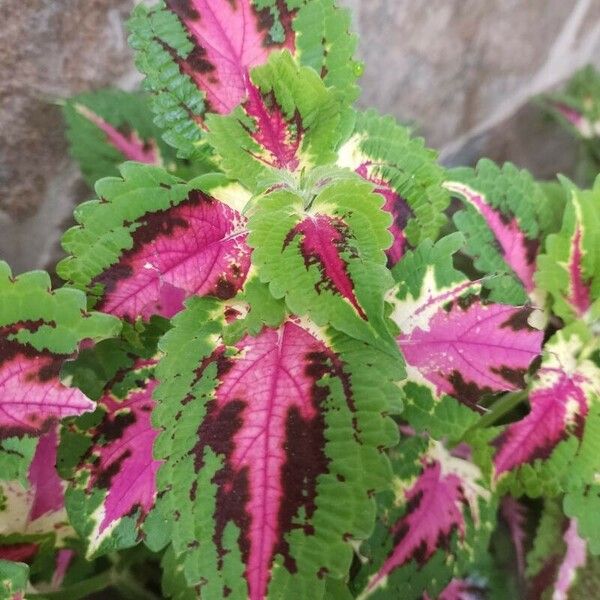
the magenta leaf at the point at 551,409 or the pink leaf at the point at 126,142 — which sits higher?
the pink leaf at the point at 126,142

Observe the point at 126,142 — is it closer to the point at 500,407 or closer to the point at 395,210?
the point at 395,210

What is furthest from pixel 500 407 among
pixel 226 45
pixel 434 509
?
pixel 226 45

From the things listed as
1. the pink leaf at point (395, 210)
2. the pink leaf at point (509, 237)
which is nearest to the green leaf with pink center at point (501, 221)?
the pink leaf at point (509, 237)

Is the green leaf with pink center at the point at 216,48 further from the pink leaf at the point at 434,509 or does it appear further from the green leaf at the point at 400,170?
the pink leaf at the point at 434,509

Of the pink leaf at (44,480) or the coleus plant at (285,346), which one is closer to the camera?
the coleus plant at (285,346)

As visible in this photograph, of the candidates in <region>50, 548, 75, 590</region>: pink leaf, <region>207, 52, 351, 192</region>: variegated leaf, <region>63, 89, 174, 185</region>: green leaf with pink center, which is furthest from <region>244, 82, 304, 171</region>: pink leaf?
<region>50, 548, 75, 590</region>: pink leaf

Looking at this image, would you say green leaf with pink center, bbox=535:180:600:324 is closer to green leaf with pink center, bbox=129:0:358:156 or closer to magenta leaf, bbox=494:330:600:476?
magenta leaf, bbox=494:330:600:476
